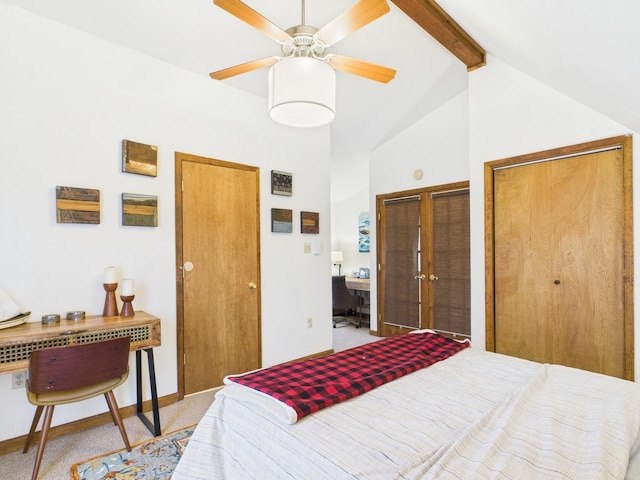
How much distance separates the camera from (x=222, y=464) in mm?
1333

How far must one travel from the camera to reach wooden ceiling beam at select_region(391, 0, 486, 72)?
2.50 m

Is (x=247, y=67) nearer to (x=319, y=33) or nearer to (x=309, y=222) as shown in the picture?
(x=319, y=33)

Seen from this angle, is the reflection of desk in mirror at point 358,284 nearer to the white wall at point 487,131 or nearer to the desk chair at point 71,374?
the white wall at point 487,131

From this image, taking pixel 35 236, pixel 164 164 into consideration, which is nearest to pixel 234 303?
pixel 164 164

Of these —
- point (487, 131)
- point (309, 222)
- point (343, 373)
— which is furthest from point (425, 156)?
point (343, 373)

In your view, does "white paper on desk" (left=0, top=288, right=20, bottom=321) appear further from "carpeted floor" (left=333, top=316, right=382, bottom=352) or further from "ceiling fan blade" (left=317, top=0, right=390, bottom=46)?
"carpeted floor" (left=333, top=316, right=382, bottom=352)

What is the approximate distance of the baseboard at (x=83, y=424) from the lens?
85.3 inches

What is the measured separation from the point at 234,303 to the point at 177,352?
24.3 inches

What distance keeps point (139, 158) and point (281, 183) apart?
4.38ft

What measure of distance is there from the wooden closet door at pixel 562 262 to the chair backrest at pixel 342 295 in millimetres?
2653

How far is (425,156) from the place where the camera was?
4375 mm

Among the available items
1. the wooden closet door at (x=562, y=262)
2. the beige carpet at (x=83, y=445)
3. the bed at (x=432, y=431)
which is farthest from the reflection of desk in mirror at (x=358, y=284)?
the bed at (x=432, y=431)

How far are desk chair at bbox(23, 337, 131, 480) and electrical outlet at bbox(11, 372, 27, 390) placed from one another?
23cm

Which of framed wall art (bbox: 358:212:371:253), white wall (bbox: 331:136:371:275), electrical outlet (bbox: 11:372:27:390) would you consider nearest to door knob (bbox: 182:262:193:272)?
electrical outlet (bbox: 11:372:27:390)
